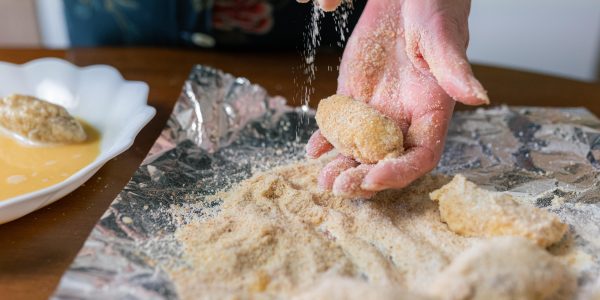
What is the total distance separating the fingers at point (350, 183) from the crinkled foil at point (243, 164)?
0.25 m

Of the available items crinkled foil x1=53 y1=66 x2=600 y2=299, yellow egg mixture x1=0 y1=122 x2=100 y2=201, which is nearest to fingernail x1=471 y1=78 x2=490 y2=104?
crinkled foil x1=53 y1=66 x2=600 y2=299

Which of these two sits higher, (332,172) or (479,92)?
(479,92)

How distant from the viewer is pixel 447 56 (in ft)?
2.90

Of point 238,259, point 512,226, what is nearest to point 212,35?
point 238,259

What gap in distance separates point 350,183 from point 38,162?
60 centimetres

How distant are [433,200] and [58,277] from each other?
0.60 meters

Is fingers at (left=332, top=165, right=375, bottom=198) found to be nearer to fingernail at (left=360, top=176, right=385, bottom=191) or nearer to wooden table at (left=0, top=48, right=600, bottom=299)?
fingernail at (left=360, top=176, right=385, bottom=191)

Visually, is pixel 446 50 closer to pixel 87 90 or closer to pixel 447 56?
pixel 447 56

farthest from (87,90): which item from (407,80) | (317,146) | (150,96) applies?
(407,80)

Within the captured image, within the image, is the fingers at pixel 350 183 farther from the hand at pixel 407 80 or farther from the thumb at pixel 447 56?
the thumb at pixel 447 56

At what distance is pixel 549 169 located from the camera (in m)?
1.13

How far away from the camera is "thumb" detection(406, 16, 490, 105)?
2.75ft

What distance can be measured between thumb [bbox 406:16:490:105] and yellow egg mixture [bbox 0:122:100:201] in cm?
65

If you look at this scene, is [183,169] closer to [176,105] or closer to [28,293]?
[176,105]
